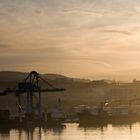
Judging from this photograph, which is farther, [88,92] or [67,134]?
[88,92]

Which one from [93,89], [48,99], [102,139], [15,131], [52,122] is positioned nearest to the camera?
[102,139]

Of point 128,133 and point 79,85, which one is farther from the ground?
point 79,85

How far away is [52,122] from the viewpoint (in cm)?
7212

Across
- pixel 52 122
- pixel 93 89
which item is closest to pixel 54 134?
pixel 52 122

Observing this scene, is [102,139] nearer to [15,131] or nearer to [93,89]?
[15,131]

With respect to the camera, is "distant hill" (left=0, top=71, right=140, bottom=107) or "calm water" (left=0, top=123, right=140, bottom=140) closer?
"calm water" (left=0, top=123, right=140, bottom=140)

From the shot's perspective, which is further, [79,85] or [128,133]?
[79,85]

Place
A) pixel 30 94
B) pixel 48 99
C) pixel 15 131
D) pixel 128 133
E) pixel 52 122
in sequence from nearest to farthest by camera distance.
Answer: pixel 128 133, pixel 15 131, pixel 52 122, pixel 30 94, pixel 48 99

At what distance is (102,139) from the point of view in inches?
2085

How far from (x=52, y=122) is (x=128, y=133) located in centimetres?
1587

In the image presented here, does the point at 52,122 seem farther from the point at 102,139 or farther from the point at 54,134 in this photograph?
the point at 102,139

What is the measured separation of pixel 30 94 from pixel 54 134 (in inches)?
750

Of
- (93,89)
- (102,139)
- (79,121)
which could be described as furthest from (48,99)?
(102,139)

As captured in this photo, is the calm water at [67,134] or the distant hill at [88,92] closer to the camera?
the calm water at [67,134]
